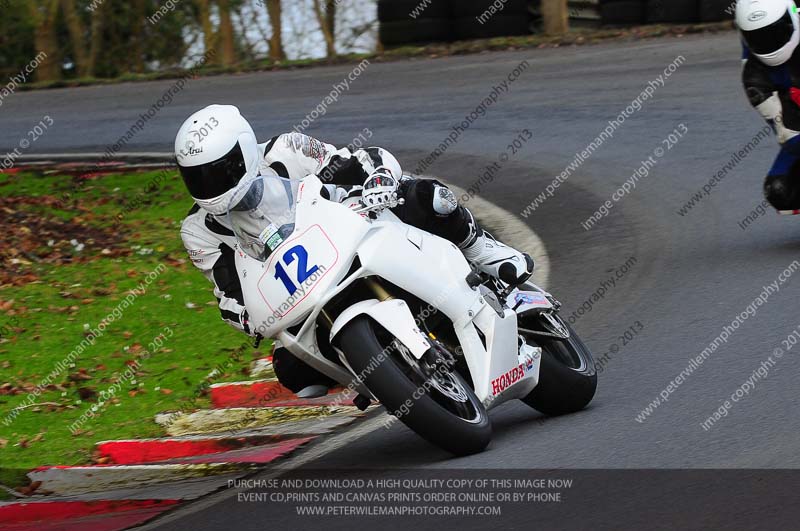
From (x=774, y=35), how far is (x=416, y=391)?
4.09m

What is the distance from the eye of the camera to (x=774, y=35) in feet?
25.5

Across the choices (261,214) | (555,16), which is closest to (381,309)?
(261,214)

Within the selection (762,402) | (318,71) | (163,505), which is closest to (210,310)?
(163,505)

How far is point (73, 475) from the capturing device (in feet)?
21.2

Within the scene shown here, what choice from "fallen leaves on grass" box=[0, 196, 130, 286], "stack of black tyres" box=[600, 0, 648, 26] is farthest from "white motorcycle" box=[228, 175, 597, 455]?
"stack of black tyres" box=[600, 0, 648, 26]

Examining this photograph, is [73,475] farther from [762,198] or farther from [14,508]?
[762,198]

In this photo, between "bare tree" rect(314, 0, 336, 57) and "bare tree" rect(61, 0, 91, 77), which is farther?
"bare tree" rect(314, 0, 336, 57)

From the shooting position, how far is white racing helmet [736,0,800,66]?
774cm

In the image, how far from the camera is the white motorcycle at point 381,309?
5027 millimetres

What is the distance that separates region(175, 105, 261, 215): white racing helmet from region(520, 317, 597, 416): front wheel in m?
1.61

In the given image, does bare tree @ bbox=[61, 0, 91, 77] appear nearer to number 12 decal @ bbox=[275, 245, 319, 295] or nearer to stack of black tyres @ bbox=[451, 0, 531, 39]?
stack of black tyres @ bbox=[451, 0, 531, 39]

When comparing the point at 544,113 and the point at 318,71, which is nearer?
the point at 544,113

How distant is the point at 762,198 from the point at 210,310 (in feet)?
14.4

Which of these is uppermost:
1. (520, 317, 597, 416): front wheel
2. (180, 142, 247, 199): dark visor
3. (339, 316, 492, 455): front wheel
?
(180, 142, 247, 199): dark visor
